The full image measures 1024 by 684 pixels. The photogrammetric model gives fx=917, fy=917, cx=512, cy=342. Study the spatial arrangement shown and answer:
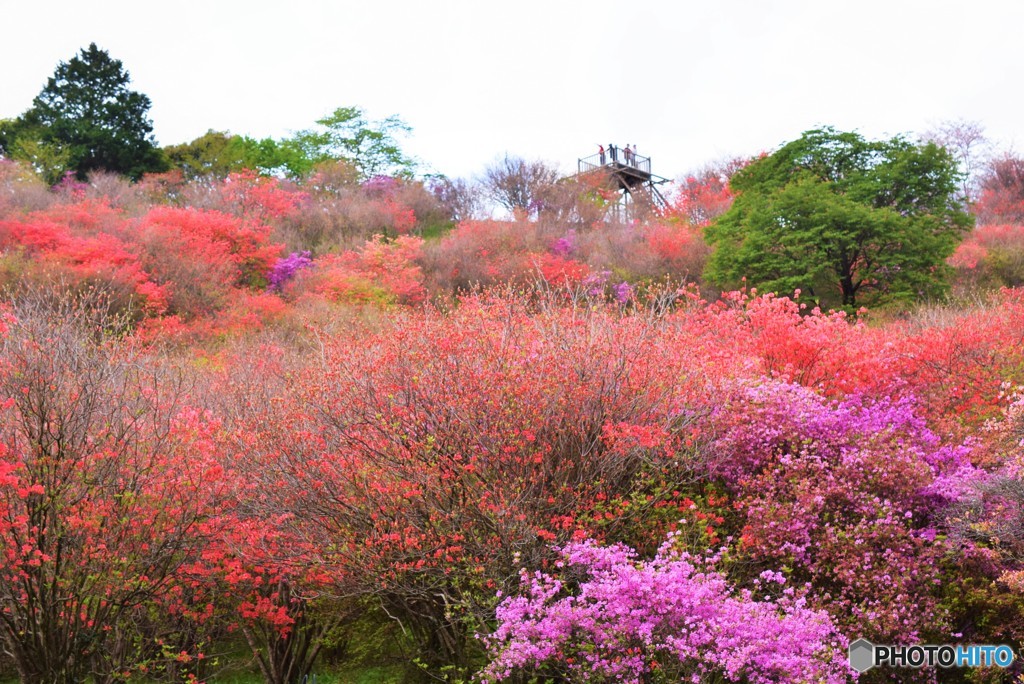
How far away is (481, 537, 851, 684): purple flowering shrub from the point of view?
26.8 ft

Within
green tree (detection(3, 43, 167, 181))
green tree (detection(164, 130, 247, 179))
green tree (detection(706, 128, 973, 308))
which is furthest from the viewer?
green tree (detection(164, 130, 247, 179))

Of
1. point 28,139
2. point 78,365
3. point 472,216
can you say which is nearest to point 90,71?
point 28,139

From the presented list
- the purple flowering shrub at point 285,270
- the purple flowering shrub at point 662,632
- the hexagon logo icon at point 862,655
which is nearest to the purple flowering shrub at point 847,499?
the hexagon logo icon at point 862,655

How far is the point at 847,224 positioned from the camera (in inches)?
1041

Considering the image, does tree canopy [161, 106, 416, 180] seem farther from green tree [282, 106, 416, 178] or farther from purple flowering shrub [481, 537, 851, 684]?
purple flowering shrub [481, 537, 851, 684]

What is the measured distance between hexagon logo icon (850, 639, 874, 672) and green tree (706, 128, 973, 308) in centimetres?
1764

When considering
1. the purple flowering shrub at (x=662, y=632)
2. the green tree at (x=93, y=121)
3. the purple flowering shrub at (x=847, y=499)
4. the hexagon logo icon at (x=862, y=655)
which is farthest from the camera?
the green tree at (x=93, y=121)

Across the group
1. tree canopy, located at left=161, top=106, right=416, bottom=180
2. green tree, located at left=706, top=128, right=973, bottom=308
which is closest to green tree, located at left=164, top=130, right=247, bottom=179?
tree canopy, located at left=161, top=106, right=416, bottom=180

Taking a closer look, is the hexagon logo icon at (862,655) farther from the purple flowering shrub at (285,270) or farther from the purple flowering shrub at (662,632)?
the purple flowering shrub at (285,270)

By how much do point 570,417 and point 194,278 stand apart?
63.7 ft

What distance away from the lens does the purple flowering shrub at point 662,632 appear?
8.18 m

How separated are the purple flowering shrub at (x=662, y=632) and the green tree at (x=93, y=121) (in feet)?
131

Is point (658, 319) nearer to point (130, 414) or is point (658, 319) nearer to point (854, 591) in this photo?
point (854, 591)
